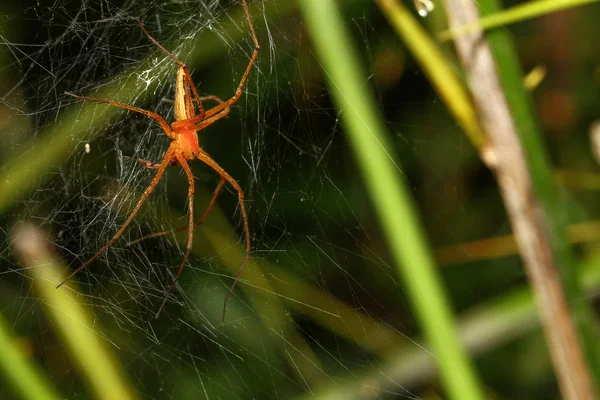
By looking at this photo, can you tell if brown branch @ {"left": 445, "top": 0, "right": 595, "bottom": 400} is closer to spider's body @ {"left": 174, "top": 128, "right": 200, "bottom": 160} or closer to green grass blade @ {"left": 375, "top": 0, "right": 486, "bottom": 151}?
green grass blade @ {"left": 375, "top": 0, "right": 486, "bottom": 151}

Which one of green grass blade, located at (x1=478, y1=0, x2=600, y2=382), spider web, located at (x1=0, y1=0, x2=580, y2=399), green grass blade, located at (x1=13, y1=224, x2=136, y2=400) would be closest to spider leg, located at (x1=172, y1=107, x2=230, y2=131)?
spider web, located at (x1=0, y1=0, x2=580, y2=399)

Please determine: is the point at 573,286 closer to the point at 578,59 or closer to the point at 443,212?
the point at 443,212

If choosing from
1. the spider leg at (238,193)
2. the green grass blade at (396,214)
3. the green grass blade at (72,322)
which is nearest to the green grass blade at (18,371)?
the green grass blade at (72,322)

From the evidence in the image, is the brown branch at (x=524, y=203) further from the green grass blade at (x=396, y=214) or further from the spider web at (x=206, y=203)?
the spider web at (x=206, y=203)

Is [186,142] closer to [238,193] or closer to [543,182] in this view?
[238,193]

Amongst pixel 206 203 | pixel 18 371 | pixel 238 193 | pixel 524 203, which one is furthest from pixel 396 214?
pixel 206 203

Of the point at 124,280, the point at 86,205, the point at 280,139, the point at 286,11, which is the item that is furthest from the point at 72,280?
the point at 286,11
